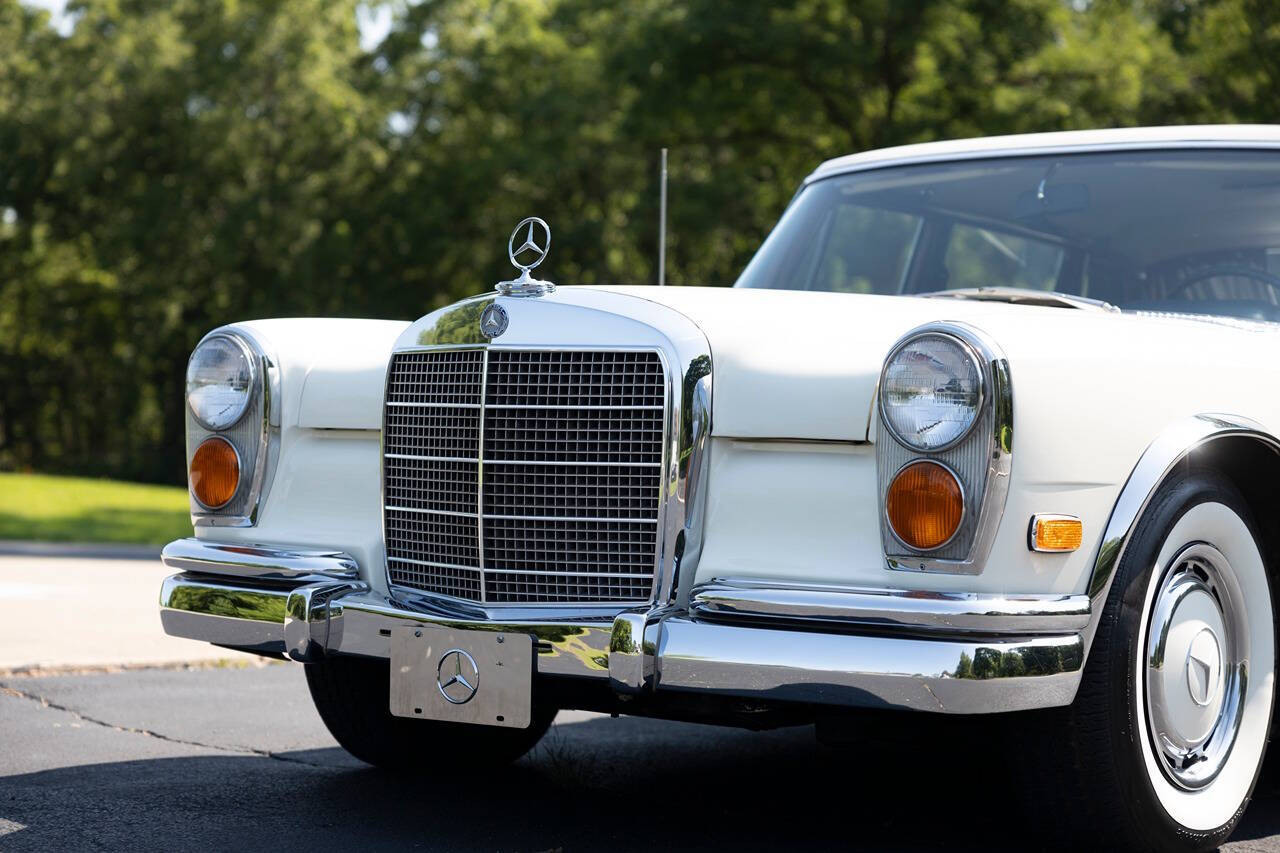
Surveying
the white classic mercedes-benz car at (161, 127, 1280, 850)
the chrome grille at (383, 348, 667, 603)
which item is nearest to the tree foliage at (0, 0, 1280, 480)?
the white classic mercedes-benz car at (161, 127, 1280, 850)

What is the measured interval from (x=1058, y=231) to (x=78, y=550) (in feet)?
34.9

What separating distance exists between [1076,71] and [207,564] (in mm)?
19638

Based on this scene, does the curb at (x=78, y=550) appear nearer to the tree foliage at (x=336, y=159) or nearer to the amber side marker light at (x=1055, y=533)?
the amber side marker light at (x=1055, y=533)

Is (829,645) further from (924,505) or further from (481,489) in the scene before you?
(481,489)

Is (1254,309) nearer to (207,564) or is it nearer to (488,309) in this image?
(488,309)

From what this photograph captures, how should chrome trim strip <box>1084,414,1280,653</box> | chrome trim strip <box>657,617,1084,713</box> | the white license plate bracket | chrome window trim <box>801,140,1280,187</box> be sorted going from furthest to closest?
1. chrome window trim <box>801,140,1280,187</box>
2. the white license plate bracket
3. chrome trim strip <box>1084,414,1280,653</box>
4. chrome trim strip <box>657,617,1084,713</box>

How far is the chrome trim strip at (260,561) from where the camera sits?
3.63m

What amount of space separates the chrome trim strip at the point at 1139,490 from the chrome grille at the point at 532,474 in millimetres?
909

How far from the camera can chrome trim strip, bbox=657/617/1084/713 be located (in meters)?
2.85

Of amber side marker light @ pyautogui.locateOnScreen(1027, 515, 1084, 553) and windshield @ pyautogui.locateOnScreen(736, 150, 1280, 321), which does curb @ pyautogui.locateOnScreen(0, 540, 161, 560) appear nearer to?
windshield @ pyautogui.locateOnScreen(736, 150, 1280, 321)

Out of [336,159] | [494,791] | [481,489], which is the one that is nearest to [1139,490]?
[481,489]

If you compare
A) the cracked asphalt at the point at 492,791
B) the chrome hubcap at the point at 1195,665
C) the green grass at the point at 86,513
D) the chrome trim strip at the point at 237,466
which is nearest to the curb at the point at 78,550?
the green grass at the point at 86,513

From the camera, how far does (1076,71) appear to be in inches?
837

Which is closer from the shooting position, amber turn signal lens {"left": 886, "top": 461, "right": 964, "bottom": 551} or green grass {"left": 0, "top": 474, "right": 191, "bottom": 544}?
amber turn signal lens {"left": 886, "top": 461, "right": 964, "bottom": 551}
